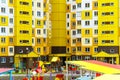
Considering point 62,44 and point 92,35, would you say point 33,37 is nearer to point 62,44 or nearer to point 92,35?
point 62,44

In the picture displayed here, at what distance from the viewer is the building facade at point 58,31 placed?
2958 inches

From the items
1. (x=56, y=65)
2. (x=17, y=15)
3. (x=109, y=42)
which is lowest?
(x=56, y=65)

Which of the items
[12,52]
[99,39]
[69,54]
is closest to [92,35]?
[99,39]

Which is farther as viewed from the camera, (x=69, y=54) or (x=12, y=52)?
(x=69, y=54)

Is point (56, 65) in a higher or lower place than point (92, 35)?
lower

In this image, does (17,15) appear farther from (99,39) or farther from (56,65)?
(99,39)

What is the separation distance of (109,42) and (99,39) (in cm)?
262

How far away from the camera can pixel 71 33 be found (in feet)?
275

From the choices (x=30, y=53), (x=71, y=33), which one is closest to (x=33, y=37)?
(x=30, y=53)

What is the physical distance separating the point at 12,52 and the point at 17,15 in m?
8.66

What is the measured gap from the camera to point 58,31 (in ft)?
270

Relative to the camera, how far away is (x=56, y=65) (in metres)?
77.9

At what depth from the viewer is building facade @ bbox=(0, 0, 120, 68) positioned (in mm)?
75125

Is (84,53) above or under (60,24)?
under
